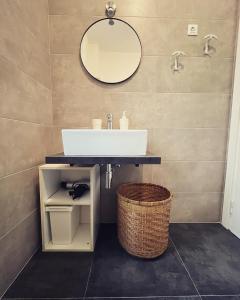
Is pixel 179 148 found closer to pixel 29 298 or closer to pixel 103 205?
pixel 103 205

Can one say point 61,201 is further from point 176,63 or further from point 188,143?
point 176,63

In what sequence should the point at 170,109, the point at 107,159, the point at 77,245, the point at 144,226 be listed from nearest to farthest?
1. the point at 107,159
2. the point at 144,226
3. the point at 77,245
4. the point at 170,109

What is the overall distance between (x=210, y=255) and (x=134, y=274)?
22.5 inches

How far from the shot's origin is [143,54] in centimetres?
145

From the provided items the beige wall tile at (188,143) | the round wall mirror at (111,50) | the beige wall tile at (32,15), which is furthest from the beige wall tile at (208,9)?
the beige wall tile at (32,15)

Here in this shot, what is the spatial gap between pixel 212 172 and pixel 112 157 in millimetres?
1128

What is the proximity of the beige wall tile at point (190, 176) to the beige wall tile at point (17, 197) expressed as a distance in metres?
0.98

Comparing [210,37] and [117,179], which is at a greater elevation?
[210,37]

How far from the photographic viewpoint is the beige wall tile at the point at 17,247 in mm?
898

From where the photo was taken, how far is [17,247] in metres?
1.00

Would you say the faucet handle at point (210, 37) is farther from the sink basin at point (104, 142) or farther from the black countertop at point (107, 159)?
the black countertop at point (107, 159)

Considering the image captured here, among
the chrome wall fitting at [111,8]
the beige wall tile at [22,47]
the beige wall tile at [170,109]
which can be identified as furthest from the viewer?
the beige wall tile at [170,109]

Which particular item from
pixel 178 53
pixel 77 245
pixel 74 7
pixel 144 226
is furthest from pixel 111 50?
pixel 77 245

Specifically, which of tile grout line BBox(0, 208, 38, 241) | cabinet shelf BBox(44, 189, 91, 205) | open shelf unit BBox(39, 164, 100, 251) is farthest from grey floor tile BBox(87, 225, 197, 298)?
tile grout line BBox(0, 208, 38, 241)
